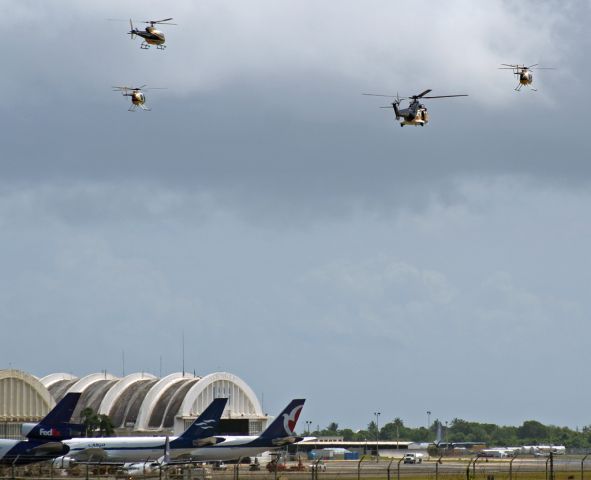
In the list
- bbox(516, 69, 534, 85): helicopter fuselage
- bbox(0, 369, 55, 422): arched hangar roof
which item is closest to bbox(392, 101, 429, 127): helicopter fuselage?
bbox(516, 69, 534, 85): helicopter fuselage

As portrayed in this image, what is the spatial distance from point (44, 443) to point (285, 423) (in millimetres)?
33082

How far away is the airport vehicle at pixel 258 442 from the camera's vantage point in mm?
109625

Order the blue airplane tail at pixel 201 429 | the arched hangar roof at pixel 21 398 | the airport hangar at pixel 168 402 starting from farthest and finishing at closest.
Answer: the airport hangar at pixel 168 402
the arched hangar roof at pixel 21 398
the blue airplane tail at pixel 201 429

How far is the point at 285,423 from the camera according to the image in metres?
116

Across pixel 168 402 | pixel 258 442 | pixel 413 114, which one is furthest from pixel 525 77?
pixel 168 402

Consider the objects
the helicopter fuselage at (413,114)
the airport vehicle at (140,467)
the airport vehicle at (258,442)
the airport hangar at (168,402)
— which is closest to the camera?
the helicopter fuselage at (413,114)

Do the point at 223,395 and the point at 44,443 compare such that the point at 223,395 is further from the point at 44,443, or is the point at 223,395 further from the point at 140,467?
the point at 44,443

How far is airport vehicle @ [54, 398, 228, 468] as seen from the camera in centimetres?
10575

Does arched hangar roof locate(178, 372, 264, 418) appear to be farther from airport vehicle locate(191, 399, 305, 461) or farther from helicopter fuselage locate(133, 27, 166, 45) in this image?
helicopter fuselage locate(133, 27, 166, 45)

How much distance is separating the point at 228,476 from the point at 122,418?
284 ft

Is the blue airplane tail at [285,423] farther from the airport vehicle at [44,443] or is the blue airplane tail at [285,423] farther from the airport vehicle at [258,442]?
the airport vehicle at [44,443]

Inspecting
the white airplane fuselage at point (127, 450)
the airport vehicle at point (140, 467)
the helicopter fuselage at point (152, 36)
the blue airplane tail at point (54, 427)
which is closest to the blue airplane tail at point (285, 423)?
the white airplane fuselage at point (127, 450)

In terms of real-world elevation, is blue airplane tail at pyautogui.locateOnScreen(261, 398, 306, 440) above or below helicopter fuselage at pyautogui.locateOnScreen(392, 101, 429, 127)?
below

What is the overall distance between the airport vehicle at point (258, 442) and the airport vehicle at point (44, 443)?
67.8 ft
